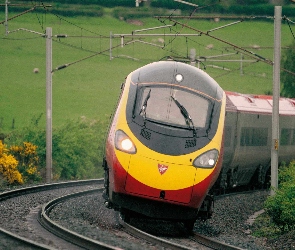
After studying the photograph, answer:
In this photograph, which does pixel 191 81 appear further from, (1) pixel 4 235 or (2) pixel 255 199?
(2) pixel 255 199

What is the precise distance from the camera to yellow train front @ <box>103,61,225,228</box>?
1656 centimetres

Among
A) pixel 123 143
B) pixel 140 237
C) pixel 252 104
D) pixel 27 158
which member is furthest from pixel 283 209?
pixel 27 158

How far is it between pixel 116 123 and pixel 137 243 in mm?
2604

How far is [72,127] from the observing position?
43656mm

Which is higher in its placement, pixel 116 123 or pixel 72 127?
pixel 116 123

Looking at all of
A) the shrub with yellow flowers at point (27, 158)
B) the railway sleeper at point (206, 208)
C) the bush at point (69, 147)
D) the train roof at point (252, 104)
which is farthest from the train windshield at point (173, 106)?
the bush at point (69, 147)

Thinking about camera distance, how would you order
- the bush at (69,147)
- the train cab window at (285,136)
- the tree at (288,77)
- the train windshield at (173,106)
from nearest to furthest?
the train windshield at (173,106) < the train cab window at (285,136) < the bush at (69,147) < the tree at (288,77)

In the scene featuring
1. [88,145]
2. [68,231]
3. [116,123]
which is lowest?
[88,145]

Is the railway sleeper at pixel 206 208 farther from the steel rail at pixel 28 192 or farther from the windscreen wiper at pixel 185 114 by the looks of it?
the steel rail at pixel 28 192

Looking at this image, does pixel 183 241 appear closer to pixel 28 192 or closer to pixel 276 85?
pixel 276 85

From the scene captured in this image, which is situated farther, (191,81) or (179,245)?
(191,81)

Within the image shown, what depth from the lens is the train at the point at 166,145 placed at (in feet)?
54.3

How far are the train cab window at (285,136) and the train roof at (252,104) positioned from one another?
0.65 m

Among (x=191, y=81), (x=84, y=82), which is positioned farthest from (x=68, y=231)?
(x=84, y=82)
